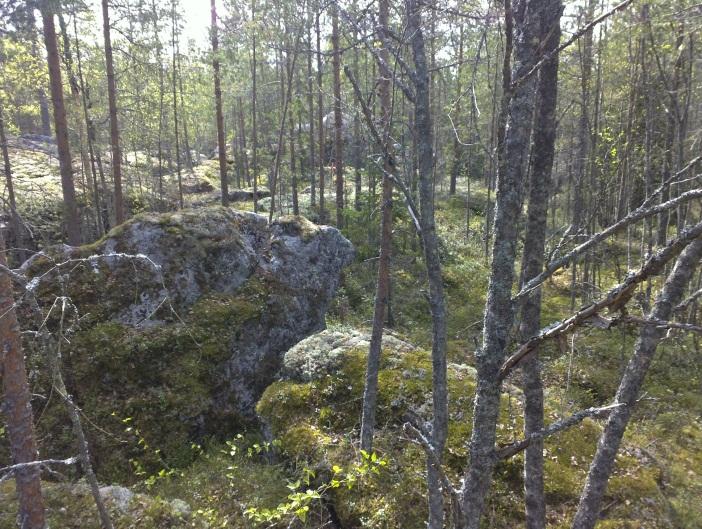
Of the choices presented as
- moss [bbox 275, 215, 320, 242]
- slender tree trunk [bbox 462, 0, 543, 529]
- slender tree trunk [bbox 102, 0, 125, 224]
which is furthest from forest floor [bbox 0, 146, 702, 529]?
slender tree trunk [bbox 102, 0, 125, 224]

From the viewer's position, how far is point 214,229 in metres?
9.05

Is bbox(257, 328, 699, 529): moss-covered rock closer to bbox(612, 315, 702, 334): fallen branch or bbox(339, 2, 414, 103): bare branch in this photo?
bbox(612, 315, 702, 334): fallen branch

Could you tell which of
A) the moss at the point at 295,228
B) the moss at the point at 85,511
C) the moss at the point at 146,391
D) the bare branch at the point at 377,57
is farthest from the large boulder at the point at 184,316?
the bare branch at the point at 377,57

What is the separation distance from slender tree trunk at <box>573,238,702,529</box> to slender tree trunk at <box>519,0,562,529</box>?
0.89 metres

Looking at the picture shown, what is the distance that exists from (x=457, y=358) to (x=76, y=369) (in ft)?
28.4

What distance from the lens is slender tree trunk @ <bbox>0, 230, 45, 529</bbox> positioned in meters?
3.72

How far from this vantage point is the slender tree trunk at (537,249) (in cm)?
304

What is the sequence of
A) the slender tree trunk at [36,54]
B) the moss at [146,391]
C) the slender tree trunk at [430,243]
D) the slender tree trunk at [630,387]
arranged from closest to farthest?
the slender tree trunk at [430,243] < the slender tree trunk at [630,387] < the moss at [146,391] < the slender tree trunk at [36,54]

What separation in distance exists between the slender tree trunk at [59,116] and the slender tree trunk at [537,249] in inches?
456

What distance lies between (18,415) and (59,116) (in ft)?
31.9

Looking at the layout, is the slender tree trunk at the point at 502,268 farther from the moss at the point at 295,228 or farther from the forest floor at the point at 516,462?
the moss at the point at 295,228

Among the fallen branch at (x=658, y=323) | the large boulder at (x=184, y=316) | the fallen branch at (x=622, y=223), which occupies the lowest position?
the large boulder at (x=184, y=316)

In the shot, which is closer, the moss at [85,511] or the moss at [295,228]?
the moss at [85,511]

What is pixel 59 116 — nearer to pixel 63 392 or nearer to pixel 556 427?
pixel 63 392
